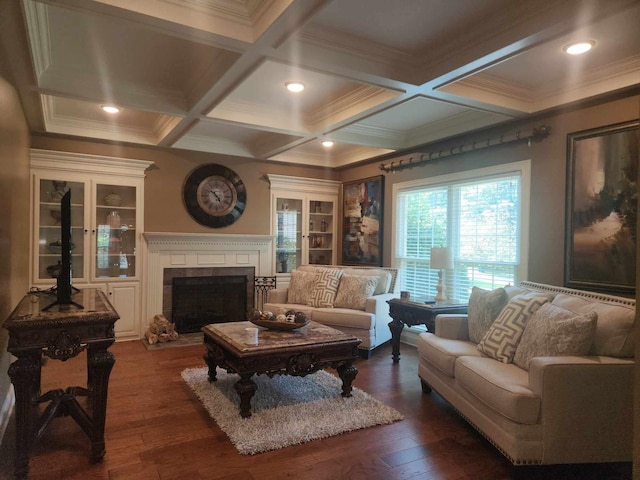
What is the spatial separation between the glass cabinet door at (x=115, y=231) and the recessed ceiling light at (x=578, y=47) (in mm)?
4631

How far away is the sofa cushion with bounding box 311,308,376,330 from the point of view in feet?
14.3

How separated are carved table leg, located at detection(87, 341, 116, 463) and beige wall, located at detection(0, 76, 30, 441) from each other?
75 cm

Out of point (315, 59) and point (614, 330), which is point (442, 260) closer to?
point (614, 330)

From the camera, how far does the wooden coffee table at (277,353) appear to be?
2.81 metres

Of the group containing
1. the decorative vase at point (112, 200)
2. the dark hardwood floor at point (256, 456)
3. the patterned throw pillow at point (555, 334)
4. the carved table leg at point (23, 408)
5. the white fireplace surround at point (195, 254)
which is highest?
the decorative vase at point (112, 200)

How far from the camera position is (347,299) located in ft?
15.6

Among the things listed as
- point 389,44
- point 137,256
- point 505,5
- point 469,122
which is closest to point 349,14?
point 389,44

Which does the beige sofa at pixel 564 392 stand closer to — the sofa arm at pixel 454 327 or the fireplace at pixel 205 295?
the sofa arm at pixel 454 327

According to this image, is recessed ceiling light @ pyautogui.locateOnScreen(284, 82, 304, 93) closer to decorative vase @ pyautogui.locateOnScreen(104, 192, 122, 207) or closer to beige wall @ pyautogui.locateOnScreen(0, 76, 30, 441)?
beige wall @ pyautogui.locateOnScreen(0, 76, 30, 441)

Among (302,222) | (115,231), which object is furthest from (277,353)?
(302,222)

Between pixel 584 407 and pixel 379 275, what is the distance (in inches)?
116

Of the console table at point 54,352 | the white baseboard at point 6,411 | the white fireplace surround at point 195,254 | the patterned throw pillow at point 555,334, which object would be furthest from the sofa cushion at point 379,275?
the white baseboard at point 6,411

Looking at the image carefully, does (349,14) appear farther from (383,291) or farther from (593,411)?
(383,291)

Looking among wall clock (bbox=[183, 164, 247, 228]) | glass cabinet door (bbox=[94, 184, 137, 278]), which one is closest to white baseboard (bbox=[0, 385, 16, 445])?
glass cabinet door (bbox=[94, 184, 137, 278])
